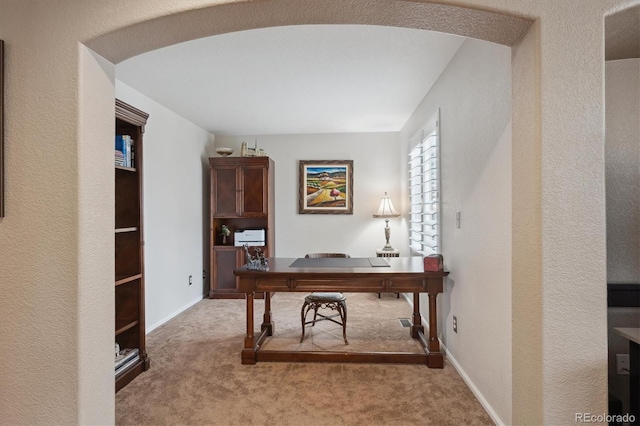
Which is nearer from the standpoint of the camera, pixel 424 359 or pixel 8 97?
pixel 8 97

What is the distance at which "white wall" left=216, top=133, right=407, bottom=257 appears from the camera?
5469mm

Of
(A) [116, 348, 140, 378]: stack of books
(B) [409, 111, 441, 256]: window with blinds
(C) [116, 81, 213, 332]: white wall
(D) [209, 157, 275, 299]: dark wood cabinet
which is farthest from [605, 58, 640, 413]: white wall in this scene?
(D) [209, 157, 275, 299]: dark wood cabinet

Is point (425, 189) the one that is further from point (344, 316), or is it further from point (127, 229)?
point (127, 229)

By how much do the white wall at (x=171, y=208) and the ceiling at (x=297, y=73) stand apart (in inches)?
10.5

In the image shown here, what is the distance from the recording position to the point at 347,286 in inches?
110

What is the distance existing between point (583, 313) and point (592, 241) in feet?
0.83

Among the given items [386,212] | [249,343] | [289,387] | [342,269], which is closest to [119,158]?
[249,343]

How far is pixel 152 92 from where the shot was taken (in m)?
3.54

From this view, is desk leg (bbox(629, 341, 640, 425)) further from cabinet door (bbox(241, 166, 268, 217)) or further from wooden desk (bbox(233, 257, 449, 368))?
cabinet door (bbox(241, 166, 268, 217))

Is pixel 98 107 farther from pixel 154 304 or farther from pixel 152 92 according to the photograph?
pixel 154 304

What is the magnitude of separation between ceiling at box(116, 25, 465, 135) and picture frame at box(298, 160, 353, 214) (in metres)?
0.95

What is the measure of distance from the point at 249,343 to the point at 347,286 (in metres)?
0.95

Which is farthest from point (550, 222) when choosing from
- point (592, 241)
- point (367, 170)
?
point (367, 170)

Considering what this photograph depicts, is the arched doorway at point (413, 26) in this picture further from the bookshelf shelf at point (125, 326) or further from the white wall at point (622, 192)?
the bookshelf shelf at point (125, 326)
